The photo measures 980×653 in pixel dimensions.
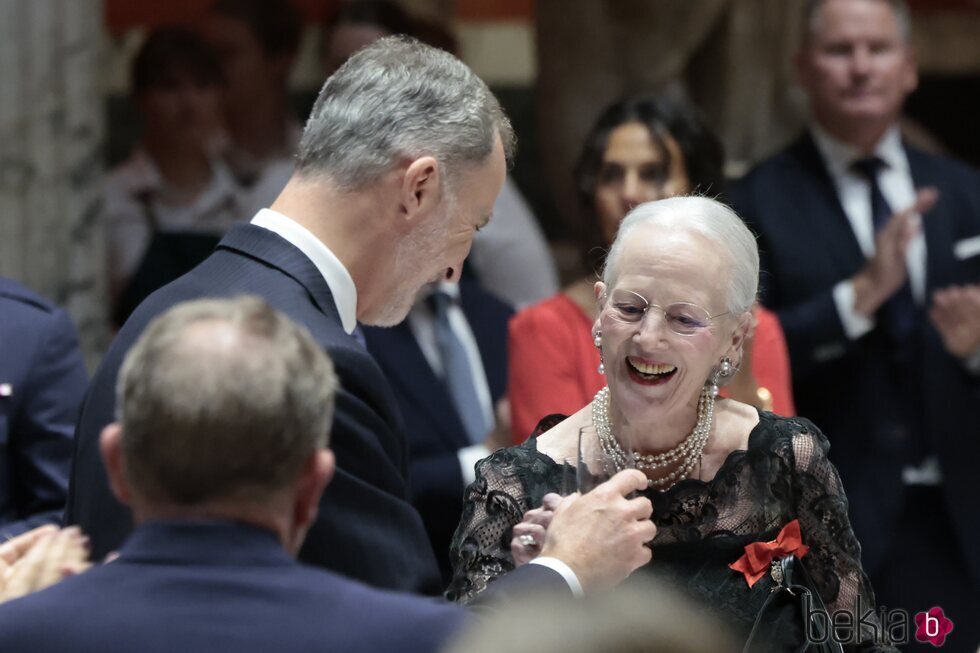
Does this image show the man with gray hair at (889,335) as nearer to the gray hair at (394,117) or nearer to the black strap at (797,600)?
the black strap at (797,600)

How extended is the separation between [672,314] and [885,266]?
1.82 meters

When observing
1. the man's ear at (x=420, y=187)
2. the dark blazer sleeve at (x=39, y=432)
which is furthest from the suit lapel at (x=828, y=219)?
the dark blazer sleeve at (x=39, y=432)

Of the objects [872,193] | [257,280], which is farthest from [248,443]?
[872,193]

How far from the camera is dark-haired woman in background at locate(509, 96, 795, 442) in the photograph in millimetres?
4004

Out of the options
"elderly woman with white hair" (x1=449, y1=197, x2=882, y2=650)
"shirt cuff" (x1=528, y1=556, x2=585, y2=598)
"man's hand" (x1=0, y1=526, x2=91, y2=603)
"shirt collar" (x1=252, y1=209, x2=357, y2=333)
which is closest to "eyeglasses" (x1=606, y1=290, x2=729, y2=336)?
"elderly woman with white hair" (x1=449, y1=197, x2=882, y2=650)

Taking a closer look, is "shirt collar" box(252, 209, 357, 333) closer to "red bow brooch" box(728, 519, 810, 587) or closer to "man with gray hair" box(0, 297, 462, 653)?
"red bow brooch" box(728, 519, 810, 587)

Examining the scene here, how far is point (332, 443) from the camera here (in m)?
2.69

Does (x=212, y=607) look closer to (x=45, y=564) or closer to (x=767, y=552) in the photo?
(x=45, y=564)

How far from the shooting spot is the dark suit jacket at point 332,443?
270 cm

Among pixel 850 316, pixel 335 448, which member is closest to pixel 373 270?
pixel 335 448

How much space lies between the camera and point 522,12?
6.58 metres

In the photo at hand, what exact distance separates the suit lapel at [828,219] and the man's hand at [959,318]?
0.90 feet

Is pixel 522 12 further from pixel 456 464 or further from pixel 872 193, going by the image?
pixel 456 464

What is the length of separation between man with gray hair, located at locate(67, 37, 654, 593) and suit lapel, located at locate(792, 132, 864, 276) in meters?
1.76
